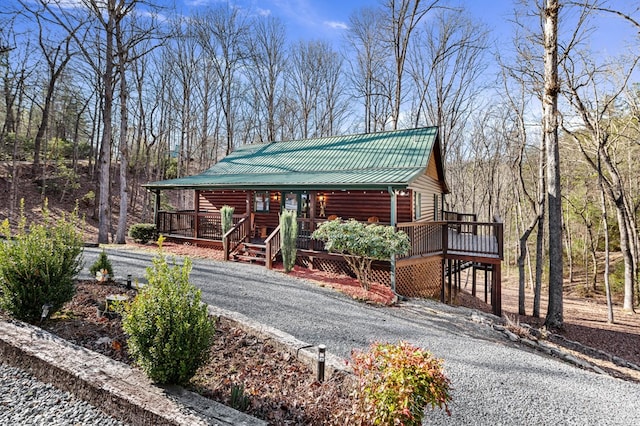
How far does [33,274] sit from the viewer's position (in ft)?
15.8

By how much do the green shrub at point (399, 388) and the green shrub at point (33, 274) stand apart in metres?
4.71

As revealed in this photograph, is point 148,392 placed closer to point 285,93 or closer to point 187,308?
point 187,308

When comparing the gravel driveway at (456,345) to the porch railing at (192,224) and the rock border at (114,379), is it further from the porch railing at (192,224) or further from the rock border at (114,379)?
the porch railing at (192,224)

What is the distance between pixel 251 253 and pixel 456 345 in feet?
27.9

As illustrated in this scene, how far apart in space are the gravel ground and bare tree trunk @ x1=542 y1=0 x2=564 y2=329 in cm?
1213

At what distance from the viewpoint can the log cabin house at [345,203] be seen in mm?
11367

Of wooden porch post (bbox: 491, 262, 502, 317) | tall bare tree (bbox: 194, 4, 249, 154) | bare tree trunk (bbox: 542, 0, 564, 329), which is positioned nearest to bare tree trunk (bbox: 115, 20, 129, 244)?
tall bare tree (bbox: 194, 4, 249, 154)

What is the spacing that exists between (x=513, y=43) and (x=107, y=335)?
16549mm

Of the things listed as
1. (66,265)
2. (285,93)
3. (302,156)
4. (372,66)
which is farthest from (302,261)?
(285,93)

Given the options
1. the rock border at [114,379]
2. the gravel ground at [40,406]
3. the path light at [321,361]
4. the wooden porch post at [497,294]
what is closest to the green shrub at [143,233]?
the rock border at [114,379]

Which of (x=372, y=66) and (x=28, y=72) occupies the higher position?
(x=372, y=66)

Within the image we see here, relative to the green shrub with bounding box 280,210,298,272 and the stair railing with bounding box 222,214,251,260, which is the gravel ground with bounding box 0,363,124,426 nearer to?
the green shrub with bounding box 280,210,298,272

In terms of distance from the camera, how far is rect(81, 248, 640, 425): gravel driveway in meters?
4.08

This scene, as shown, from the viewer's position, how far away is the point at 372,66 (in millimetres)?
24797
